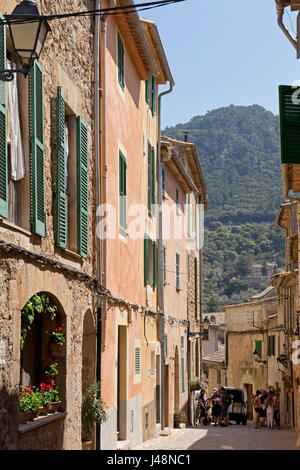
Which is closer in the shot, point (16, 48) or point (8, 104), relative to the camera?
point (16, 48)

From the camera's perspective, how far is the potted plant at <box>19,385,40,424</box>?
26.3 feet

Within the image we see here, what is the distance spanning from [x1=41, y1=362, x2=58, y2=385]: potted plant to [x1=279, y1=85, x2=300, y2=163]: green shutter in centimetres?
431

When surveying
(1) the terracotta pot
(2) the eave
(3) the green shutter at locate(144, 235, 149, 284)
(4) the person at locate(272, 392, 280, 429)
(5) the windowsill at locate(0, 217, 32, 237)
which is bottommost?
(4) the person at locate(272, 392, 280, 429)

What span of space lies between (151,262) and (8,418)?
12096mm

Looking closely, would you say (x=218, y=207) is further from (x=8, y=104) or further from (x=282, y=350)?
(x=8, y=104)

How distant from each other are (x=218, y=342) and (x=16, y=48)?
5617 cm

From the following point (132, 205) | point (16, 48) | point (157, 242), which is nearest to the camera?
Result: point (16, 48)

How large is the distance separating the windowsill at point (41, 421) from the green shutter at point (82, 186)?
2342 millimetres

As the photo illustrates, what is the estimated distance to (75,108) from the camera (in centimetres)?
1056

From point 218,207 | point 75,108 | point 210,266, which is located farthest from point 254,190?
point 75,108

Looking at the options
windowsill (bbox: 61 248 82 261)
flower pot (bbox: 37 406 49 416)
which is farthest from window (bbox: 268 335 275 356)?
flower pot (bbox: 37 406 49 416)

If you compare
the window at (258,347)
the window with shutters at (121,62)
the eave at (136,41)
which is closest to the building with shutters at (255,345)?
the window at (258,347)

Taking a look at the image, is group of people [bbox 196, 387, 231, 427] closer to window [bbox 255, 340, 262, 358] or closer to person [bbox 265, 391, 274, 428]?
person [bbox 265, 391, 274, 428]
